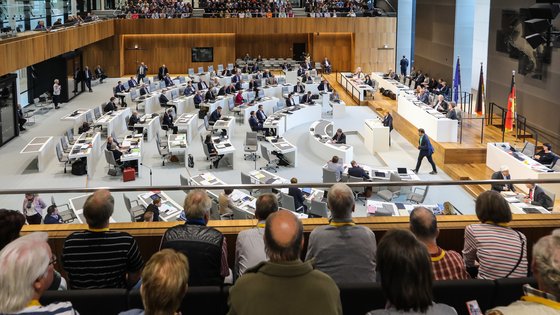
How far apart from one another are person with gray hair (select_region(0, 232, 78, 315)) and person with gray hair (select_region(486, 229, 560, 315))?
1979mm

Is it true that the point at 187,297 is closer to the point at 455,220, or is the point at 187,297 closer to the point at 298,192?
the point at 455,220

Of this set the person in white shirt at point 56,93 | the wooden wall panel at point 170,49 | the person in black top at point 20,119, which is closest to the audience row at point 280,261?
the person in black top at point 20,119

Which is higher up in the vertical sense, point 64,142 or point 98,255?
point 98,255

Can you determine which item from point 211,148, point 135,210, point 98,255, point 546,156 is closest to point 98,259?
point 98,255

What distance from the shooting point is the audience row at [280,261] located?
258 centimetres

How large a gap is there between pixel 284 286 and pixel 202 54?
3525cm

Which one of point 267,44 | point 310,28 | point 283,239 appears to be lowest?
point 283,239

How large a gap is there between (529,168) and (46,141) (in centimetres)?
1315

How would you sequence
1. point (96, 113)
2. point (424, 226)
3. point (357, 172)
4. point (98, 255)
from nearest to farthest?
point (424, 226) < point (98, 255) < point (357, 172) < point (96, 113)

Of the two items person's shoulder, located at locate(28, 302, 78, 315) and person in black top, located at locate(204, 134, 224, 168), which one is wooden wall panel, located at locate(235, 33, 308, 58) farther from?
person's shoulder, located at locate(28, 302, 78, 315)

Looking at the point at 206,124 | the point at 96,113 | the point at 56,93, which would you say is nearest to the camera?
the point at 206,124

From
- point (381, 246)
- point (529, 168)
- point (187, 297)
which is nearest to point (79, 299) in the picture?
point (187, 297)

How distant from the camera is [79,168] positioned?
53.0ft

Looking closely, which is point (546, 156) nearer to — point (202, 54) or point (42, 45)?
point (42, 45)
